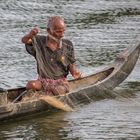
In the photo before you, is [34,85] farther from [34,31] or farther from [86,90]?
[86,90]

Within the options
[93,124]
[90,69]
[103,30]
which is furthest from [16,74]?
[103,30]

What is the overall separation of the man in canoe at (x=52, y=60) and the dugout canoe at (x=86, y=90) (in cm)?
27

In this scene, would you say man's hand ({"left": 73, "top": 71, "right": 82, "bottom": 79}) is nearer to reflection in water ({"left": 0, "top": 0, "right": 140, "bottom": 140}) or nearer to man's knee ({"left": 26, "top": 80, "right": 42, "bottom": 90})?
reflection in water ({"left": 0, "top": 0, "right": 140, "bottom": 140})

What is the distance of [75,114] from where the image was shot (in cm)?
1148

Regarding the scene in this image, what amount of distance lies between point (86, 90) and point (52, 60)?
0.98 meters

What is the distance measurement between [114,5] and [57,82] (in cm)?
1416

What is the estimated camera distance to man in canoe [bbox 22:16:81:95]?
11297mm

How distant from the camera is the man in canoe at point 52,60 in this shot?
37.1 ft

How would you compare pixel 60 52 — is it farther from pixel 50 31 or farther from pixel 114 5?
pixel 114 5

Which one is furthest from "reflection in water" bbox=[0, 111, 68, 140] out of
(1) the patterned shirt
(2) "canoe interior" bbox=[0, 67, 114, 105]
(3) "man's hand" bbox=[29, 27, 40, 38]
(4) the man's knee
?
(3) "man's hand" bbox=[29, 27, 40, 38]

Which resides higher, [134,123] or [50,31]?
[50,31]

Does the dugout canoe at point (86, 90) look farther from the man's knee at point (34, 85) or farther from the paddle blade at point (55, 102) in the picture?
the man's knee at point (34, 85)

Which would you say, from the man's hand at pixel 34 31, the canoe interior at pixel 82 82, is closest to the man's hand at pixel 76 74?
the canoe interior at pixel 82 82

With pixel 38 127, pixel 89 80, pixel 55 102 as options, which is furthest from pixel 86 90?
pixel 38 127
